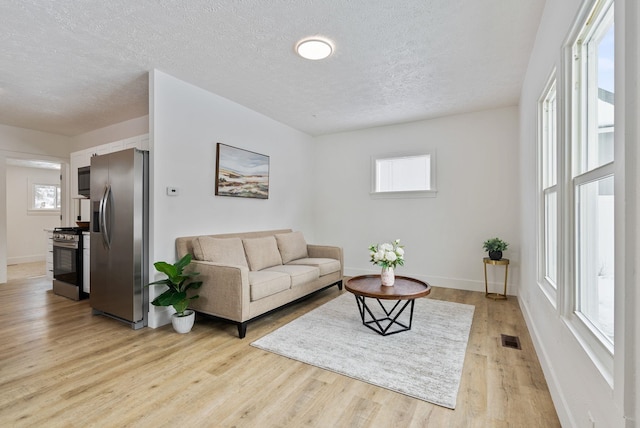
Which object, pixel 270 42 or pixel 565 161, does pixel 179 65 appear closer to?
pixel 270 42

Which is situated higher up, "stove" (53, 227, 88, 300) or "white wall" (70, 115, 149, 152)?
"white wall" (70, 115, 149, 152)

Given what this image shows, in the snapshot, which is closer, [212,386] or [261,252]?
[212,386]

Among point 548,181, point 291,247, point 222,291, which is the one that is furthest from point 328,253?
point 548,181

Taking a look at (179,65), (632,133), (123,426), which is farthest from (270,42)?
(123,426)

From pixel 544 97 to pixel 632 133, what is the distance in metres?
1.91

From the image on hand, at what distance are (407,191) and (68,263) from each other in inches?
199

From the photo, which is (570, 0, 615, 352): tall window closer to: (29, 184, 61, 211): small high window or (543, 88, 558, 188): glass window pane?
(543, 88, 558, 188): glass window pane

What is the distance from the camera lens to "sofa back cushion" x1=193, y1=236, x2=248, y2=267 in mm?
3223

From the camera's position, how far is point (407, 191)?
4980 millimetres

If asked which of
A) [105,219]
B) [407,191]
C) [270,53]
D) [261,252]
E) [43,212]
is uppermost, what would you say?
[270,53]

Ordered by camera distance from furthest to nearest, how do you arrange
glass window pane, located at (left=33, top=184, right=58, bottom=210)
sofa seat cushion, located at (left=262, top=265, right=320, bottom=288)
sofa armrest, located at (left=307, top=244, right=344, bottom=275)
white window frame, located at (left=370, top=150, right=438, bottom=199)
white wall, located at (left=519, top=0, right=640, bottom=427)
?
glass window pane, located at (left=33, top=184, right=58, bottom=210), white window frame, located at (left=370, top=150, right=438, bottom=199), sofa armrest, located at (left=307, top=244, right=344, bottom=275), sofa seat cushion, located at (left=262, top=265, right=320, bottom=288), white wall, located at (left=519, top=0, right=640, bottom=427)

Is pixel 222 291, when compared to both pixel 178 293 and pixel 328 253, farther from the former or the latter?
pixel 328 253

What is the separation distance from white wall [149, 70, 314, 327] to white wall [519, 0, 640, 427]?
131 inches

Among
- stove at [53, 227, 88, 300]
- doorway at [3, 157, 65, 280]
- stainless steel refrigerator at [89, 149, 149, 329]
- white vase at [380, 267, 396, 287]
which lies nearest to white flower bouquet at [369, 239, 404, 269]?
white vase at [380, 267, 396, 287]
